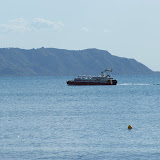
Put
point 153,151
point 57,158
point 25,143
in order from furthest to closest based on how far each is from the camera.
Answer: point 25,143 < point 153,151 < point 57,158

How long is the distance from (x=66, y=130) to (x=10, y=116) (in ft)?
72.6

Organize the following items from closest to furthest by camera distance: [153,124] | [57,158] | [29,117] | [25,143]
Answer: [57,158], [25,143], [153,124], [29,117]

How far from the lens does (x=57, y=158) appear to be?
40.0 m

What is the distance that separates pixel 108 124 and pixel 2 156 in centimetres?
2471

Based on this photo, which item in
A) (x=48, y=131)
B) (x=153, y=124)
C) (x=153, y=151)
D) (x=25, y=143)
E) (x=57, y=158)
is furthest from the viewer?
(x=153, y=124)

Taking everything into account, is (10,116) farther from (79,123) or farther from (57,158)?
(57,158)

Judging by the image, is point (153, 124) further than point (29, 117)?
No

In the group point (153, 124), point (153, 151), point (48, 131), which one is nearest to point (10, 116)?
point (48, 131)

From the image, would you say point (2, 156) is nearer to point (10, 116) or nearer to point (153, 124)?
point (153, 124)

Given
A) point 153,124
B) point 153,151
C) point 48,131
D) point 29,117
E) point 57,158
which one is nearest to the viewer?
point 57,158

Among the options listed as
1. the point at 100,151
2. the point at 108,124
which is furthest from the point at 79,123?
the point at 100,151

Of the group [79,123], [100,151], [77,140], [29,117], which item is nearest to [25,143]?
[77,140]

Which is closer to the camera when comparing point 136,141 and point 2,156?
point 2,156

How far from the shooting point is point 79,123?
6450cm
